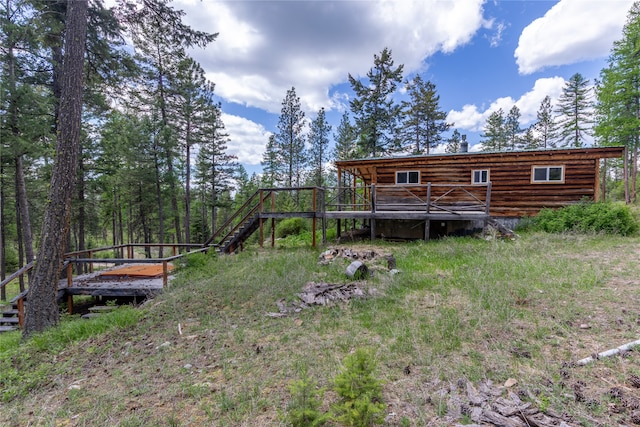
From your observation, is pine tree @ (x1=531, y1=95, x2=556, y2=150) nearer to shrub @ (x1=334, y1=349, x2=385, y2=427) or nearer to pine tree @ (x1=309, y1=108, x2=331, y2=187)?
pine tree @ (x1=309, y1=108, x2=331, y2=187)

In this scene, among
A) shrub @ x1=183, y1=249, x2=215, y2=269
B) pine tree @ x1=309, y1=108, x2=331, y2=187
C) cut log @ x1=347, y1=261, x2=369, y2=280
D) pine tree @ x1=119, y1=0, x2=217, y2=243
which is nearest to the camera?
cut log @ x1=347, y1=261, x2=369, y2=280

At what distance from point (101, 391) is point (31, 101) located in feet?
39.1

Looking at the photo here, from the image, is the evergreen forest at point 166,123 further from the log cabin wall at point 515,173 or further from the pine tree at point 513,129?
the log cabin wall at point 515,173

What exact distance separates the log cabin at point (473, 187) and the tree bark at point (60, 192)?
8227 mm

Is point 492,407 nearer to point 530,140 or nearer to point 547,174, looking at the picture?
point 547,174

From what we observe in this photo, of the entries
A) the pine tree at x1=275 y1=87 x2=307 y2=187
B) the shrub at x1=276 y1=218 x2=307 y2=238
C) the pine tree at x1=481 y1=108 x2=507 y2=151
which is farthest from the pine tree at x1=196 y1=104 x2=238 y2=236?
the pine tree at x1=481 y1=108 x2=507 y2=151

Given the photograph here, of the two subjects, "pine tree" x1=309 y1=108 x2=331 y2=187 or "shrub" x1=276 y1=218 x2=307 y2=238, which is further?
"pine tree" x1=309 y1=108 x2=331 y2=187

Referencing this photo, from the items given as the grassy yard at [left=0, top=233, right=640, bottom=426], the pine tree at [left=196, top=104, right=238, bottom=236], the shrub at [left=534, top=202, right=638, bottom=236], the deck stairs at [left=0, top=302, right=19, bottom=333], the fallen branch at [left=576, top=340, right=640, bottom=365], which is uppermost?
the pine tree at [left=196, top=104, right=238, bottom=236]

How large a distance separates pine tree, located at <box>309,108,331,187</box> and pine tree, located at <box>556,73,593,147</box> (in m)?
24.0

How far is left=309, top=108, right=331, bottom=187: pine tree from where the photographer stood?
31.0 m

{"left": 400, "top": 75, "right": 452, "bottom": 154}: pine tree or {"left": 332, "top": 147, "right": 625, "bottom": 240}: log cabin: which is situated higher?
{"left": 400, "top": 75, "right": 452, "bottom": 154}: pine tree

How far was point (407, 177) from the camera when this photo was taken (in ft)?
46.8

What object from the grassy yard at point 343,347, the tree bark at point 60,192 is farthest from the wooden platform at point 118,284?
the tree bark at point 60,192

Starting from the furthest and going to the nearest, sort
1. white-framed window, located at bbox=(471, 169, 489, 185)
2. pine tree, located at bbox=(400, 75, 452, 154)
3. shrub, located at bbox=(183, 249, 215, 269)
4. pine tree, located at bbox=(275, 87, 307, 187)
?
pine tree, located at bbox=(275, 87, 307, 187), pine tree, located at bbox=(400, 75, 452, 154), white-framed window, located at bbox=(471, 169, 489, 185), shrub, located at bbox=(183, 249, 215, 269)
